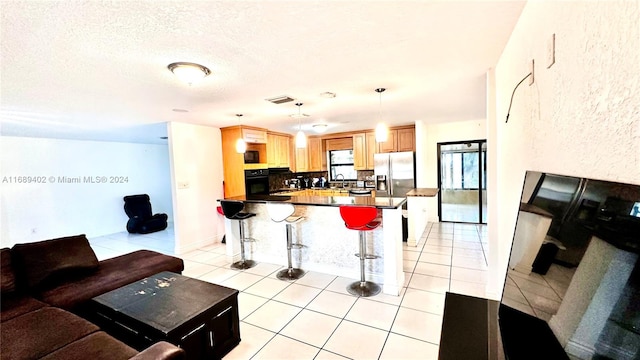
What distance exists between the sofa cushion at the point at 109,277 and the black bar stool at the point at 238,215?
3.20 ft

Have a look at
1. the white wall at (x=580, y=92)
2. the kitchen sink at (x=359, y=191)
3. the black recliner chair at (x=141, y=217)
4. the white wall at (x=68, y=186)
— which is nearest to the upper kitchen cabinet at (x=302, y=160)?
the kitchen sink at (x=359, y=191)

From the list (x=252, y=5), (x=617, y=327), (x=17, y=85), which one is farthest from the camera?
(x=17, y=85)

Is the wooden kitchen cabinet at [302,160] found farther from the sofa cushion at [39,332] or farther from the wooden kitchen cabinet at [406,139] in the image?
the sofa cushion at [39,332]

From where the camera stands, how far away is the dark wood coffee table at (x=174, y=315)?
1.75 metres

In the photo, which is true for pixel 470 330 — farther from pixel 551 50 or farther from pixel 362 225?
pixel 362 225

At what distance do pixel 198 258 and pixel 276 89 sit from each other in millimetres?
3190

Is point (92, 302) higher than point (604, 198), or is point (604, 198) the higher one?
point (604, 198)

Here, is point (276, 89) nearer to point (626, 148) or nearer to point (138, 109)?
point (138, 109)

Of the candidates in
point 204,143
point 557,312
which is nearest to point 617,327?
point 557,312

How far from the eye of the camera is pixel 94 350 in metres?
1.47

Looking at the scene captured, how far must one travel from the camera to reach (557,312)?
903 mm

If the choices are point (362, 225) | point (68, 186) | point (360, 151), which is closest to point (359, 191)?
point (360, 151)

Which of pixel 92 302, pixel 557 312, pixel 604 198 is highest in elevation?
pixel 604 198

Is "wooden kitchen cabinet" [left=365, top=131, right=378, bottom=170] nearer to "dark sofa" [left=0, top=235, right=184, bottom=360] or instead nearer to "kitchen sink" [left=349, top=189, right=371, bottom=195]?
"kitchen sink" [left=349, top=189, right=371, bottom=195]
